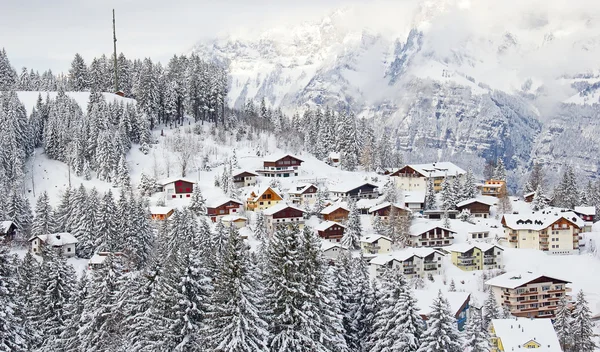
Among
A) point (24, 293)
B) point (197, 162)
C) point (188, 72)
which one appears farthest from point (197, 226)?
point (188, 72)

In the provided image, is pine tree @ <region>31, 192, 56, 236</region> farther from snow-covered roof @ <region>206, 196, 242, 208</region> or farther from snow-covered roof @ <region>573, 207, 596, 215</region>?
snow-covered roof @ <region>573, 207, 596, 215</region>

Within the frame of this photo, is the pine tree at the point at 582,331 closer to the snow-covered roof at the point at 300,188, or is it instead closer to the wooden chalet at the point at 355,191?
the wooden chalet at the point at 355,191

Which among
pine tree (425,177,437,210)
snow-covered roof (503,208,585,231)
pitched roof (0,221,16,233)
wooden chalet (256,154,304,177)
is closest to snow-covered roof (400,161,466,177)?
pine tree (425,177,437,210)

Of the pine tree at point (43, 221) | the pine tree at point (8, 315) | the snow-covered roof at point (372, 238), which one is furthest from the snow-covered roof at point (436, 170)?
the pine tree at point (8, 315)

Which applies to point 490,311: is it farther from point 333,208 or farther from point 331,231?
point 333,208

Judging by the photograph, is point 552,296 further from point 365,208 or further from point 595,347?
point 365,208
